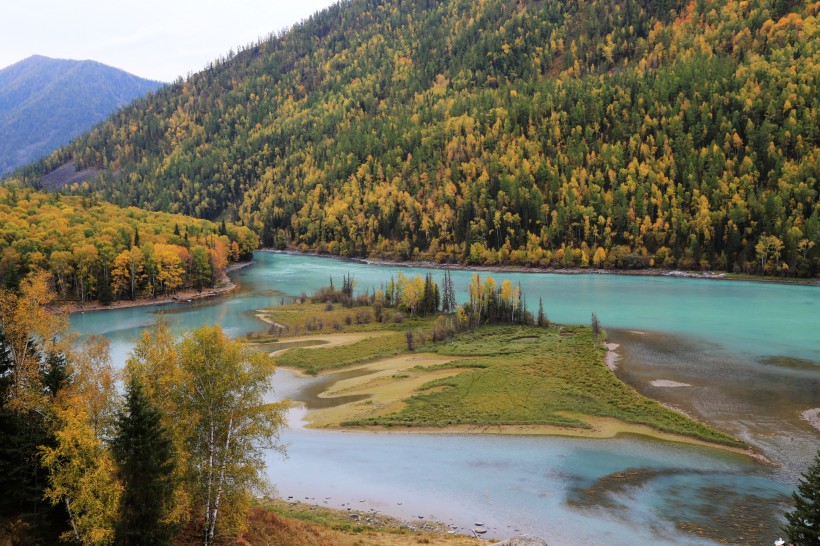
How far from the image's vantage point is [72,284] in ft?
364

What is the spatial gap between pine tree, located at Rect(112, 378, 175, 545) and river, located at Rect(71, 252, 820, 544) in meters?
17.6

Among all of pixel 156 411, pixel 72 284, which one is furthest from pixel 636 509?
pixel 72 284

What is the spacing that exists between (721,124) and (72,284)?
576ft

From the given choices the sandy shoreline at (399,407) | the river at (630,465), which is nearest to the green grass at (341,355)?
the sandy shoreline at (399,407)

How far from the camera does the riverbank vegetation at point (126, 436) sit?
65.2ft

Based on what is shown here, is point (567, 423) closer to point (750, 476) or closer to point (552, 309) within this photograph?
point (750, 476)

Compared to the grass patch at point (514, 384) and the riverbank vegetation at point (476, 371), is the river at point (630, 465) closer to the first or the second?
the grass patch at point (514, 384)

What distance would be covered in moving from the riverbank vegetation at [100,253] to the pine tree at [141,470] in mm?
91344

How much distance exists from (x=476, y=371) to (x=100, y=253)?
276 ft

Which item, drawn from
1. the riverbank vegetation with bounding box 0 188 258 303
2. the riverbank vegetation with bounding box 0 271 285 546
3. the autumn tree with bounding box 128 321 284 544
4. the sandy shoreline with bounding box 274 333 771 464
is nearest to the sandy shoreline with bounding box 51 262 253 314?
the riverbank vegetation with bounding box 0 188 258 303

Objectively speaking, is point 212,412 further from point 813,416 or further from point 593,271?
point 593,271

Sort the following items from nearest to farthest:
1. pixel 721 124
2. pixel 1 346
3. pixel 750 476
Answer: pixel 1 346, pixel 750 476, pixel 721 124

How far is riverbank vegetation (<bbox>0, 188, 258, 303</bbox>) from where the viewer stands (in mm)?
105812

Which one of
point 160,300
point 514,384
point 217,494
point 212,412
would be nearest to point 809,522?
point 217,494
